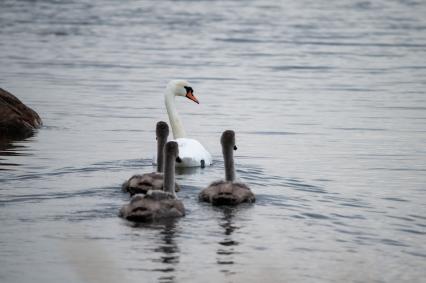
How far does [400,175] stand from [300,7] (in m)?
37.6

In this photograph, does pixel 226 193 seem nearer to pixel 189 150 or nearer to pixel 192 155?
pixel 192 155

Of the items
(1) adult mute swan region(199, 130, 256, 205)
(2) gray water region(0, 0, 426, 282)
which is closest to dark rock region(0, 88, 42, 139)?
(2) gray water region(0, 0, 426, 282)

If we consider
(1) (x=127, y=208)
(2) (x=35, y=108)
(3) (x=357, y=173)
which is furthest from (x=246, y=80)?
(1) (x=127, y=208)

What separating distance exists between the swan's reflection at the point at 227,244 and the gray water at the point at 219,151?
30 millimetres

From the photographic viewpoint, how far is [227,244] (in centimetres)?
1161

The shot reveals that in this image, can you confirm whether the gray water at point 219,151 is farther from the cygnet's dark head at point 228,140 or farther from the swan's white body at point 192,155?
the cygnet's dark head at point 228,140

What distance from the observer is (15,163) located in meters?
16.6

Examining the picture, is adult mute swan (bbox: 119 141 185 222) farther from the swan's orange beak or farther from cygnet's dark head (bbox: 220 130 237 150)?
the swan's orange beak

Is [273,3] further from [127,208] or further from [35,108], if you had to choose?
[127,208]

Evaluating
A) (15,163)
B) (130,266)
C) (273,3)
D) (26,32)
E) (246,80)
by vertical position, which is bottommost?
(130,266)

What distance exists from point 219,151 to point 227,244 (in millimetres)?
6901

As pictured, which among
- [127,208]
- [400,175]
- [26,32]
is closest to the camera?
[127,208]

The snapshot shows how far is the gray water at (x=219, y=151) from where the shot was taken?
438 inches

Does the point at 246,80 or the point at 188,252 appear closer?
the point at 188,252
